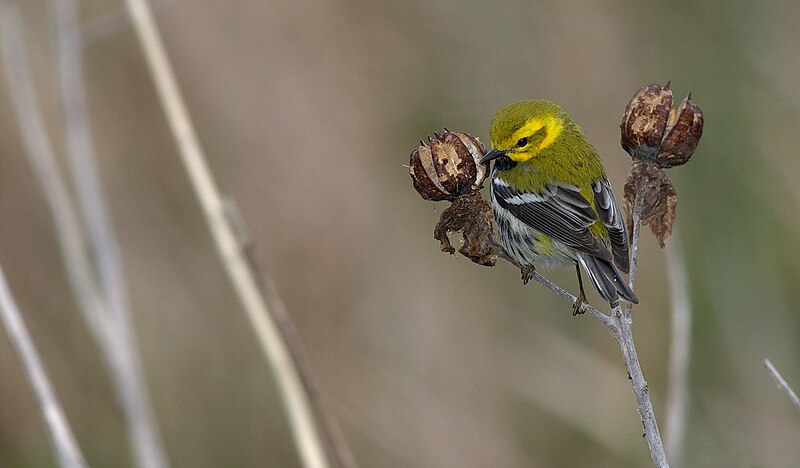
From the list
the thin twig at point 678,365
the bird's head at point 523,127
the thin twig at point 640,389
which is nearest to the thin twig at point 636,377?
the thin twig at point 640,389

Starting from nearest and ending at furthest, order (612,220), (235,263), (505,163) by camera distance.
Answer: (235,263) → (612,220) → (505,163)

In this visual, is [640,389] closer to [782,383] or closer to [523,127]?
[782,383]

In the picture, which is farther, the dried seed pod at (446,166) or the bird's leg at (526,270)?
the bird's leg at (526,270)

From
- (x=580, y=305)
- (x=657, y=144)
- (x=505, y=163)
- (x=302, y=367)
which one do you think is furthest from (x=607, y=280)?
(x=302, y=367)

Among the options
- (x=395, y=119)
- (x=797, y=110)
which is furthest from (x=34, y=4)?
(x=797, y=110)

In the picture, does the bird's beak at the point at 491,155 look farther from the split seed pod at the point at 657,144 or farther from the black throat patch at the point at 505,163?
the split seed pod at the point at 657,144

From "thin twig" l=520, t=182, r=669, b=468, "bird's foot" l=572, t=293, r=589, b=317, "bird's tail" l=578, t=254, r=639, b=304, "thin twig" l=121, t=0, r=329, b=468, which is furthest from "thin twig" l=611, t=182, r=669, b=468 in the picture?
"thin twig" l=121, t=0, r=329, b=468
